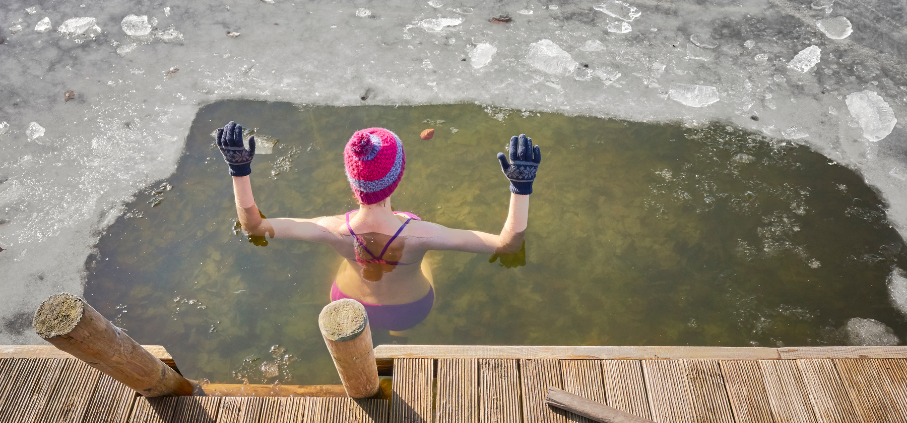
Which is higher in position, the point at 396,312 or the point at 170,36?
the point at 170,36

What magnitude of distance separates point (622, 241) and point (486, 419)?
5.73 feet

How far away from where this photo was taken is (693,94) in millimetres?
4312

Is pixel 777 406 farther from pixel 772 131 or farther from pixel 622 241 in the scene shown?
pixel 772 131

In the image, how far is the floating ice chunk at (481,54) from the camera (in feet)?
15.0

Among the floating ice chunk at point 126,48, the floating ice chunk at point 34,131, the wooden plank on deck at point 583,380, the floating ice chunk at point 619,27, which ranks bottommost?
the floating ice chunk at point 34,131

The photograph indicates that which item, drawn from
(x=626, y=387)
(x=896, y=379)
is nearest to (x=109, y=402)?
(x=626, y=387)

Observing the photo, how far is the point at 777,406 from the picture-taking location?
2.38m

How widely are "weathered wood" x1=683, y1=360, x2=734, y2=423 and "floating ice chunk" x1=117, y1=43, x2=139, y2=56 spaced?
494 cm

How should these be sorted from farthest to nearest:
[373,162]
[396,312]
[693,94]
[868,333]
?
[693,94] < [868,333] < [396,312] < [373,162]

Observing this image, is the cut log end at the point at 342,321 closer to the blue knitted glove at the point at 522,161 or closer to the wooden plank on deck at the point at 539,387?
the wooden plank on deck at the point at 539,387

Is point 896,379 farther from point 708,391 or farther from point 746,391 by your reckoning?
point 708,391

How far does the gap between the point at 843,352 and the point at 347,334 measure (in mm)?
2274

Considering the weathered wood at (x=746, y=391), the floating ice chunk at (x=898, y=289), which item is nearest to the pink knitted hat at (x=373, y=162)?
the weathered wood at (x=746, y=391)

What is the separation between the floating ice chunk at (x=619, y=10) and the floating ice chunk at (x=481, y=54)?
113 cm
